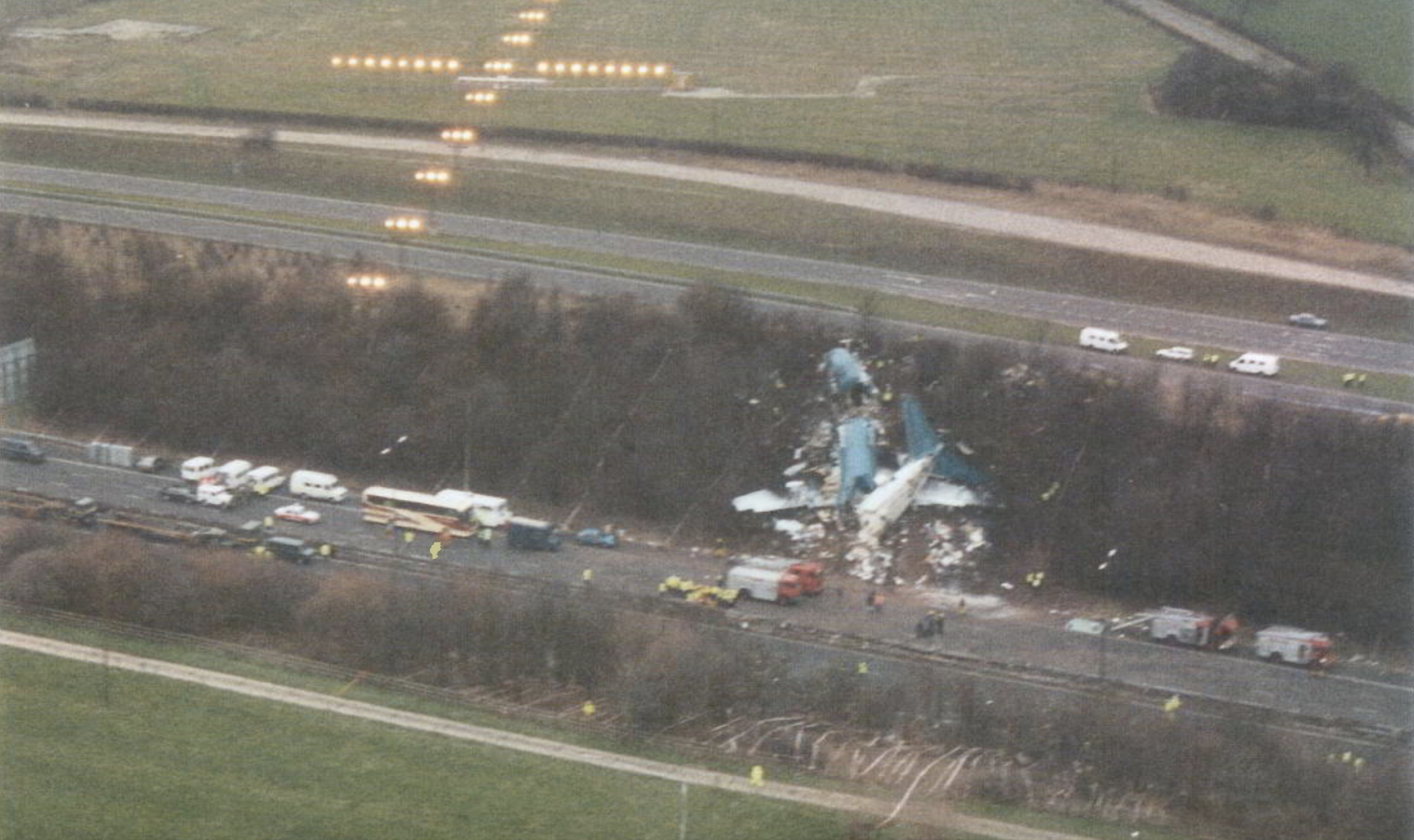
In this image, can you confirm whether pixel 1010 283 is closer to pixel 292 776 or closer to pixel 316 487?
pixel 316 487

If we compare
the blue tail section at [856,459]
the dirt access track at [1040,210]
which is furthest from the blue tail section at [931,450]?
the dirt access track at [1040,210]

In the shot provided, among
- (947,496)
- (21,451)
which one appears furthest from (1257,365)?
(21,451)

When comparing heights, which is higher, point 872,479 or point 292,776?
point 872,479

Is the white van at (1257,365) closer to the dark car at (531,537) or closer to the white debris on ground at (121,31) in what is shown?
the dark car at (531,537)

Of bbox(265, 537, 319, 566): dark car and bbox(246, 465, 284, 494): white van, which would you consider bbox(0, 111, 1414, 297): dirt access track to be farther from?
bbox(265, 537, 319, 566): dark car

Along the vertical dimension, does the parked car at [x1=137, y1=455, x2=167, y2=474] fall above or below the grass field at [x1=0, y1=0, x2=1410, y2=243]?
below

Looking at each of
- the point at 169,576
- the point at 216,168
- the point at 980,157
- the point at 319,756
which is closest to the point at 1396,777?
the point at 319,756

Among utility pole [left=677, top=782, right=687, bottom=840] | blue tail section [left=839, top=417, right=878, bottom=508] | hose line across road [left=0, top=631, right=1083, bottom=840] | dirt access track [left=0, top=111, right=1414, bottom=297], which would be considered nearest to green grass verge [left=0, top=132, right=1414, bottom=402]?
dirt access track [left=0, top=111, right=1414, bottom=297]

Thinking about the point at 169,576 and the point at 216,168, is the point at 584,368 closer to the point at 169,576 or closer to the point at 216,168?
the point at 169,576
